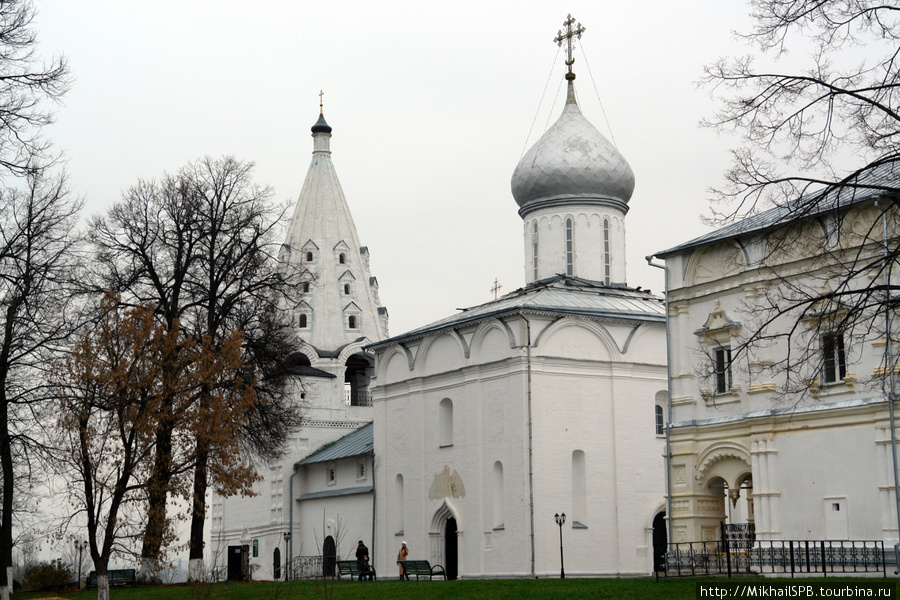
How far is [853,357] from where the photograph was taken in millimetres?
19703

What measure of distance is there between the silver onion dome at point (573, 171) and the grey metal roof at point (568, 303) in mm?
2398

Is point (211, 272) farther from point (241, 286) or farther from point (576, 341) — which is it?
point (576, 341)

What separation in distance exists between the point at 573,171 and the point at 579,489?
899 centimetres

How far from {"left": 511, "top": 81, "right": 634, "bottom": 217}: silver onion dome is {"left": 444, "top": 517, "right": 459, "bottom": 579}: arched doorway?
914cm

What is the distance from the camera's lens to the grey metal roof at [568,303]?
96.3 ft

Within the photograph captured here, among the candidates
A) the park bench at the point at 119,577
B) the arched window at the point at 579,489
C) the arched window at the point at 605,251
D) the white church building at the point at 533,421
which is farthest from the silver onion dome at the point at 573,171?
the park bench at the point at 119,577

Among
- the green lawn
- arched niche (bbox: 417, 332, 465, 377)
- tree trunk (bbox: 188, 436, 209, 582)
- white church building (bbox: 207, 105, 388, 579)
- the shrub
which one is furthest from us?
white church building (bbox: 207, 105, 388, 579)

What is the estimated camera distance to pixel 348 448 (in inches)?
1425

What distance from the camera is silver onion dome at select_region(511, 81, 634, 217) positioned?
32594mm

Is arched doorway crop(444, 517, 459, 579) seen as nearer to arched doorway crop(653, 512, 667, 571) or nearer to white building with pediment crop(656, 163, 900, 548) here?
arched doorway crop(653, 512, 667, 571)

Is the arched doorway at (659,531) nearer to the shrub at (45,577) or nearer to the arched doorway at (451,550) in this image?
the arched doorway at (451,550)

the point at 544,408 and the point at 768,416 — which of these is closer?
the point at 768,416

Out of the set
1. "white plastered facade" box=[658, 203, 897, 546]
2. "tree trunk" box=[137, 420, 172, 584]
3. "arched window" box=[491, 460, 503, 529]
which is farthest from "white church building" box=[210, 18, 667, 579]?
"tree trunk" box=[137, 420, 172, 584]

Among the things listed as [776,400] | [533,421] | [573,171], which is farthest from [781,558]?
[573,171]
